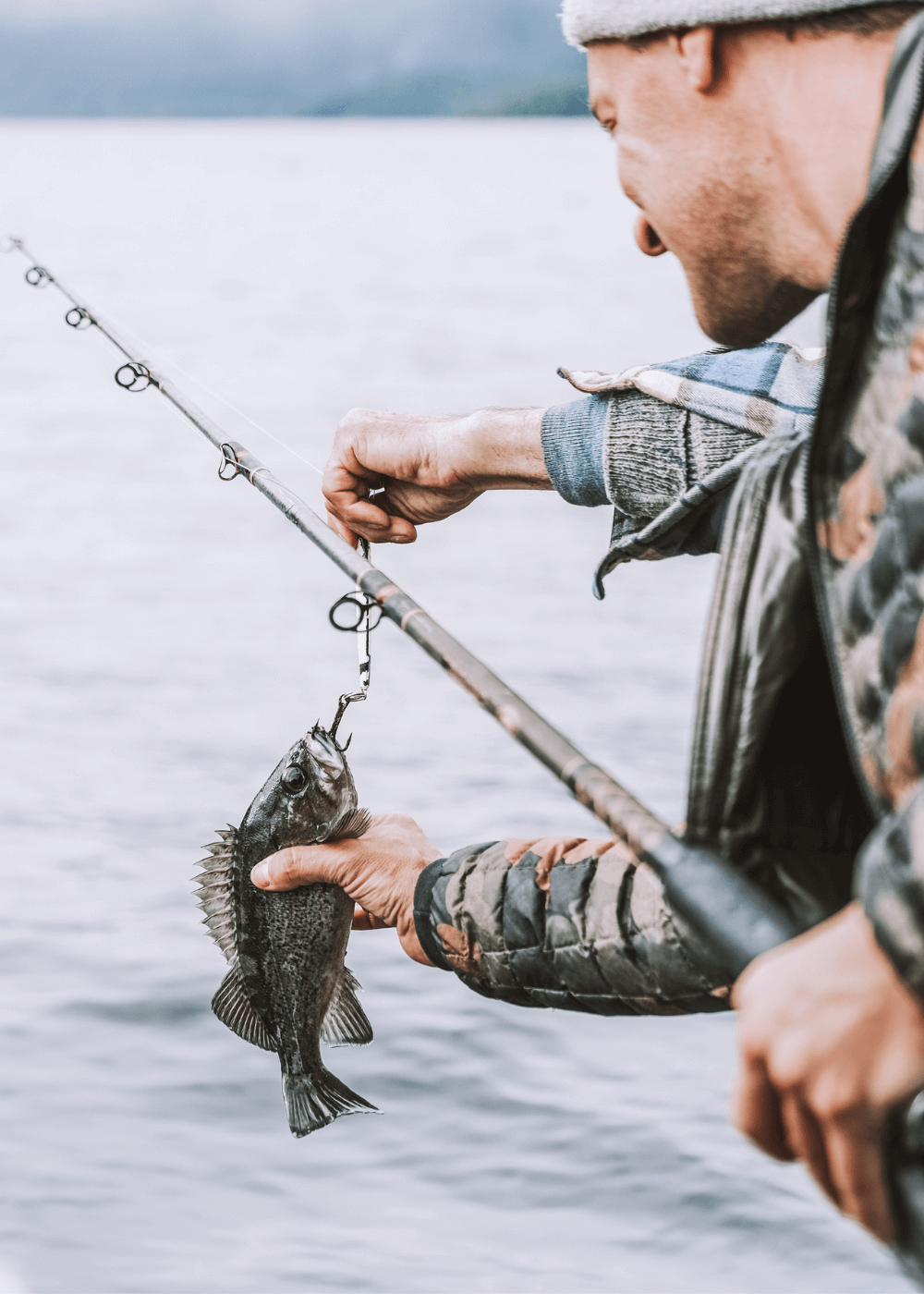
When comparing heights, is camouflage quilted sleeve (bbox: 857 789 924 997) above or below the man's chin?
below

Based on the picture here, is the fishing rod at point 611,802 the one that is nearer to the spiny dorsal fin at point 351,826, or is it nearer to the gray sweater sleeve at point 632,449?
the spiny dorsal fin at point 351,826

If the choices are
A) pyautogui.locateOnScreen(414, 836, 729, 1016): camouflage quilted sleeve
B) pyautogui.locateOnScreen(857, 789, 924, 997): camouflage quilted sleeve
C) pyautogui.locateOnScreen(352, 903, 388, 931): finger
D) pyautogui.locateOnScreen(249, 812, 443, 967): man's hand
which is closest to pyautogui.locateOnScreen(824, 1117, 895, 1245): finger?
pyautogui.locateOnScreen(857, 789, 924, 997): camouflage quilted sleeve

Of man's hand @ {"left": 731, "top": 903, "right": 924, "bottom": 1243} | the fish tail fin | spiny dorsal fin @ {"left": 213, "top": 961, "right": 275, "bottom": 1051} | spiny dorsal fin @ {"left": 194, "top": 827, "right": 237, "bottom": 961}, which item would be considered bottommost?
the fish tail fin

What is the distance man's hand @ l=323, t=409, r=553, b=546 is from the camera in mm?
3176

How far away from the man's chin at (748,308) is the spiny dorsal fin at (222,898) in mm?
1511

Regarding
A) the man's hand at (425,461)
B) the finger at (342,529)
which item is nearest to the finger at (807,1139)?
the man's hand at (425,461)

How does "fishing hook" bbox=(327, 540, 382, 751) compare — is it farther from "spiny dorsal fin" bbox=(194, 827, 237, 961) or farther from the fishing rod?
"spiny dorsal fin" bbox=(194, 827, 237, 961)

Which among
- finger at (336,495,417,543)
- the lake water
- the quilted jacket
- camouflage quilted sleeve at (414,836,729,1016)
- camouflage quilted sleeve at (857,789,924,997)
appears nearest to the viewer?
camouflage quilted sleeve at (857,789,924,997)

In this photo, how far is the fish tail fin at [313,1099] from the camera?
319 cm

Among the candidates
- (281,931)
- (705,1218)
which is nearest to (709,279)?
(281,931)

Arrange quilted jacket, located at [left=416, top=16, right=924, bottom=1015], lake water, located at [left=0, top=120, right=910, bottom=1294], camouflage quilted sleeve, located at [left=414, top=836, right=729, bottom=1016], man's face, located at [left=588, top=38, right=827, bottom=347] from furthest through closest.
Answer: lake water, located at [left=0, top=120, right=910, bottom=1294] < camouflage quilted sleeve, located at [left=414, top=836, right=729, bottom=1016] < man's face, located at [left=588, top=38, right=827, bottom=347] < quilted jacket, located at [left=416, top=16, right=924, bottom=1015]

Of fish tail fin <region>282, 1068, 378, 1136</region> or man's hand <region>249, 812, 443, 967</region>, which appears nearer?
man's hand <region>249, 812, 443, 967</region>

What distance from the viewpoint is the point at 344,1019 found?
3.24 meters

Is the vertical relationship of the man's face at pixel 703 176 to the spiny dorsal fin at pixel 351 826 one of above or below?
above
